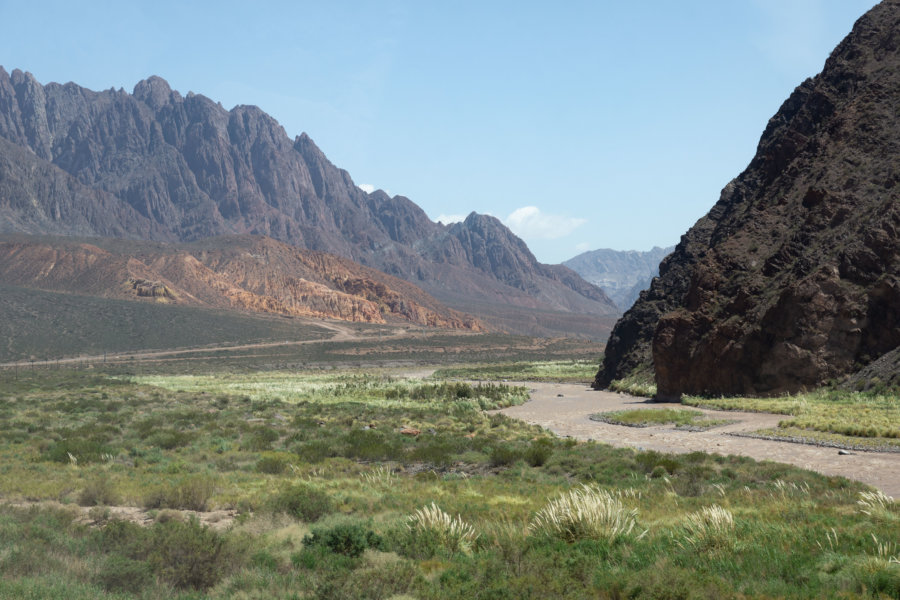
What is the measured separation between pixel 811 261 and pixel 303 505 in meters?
34.2

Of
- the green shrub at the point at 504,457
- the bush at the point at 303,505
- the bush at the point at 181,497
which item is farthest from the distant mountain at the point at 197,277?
the bush at the point at 303,505

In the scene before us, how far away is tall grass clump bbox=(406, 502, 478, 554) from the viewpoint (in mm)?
8703

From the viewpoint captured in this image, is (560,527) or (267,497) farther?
(267,497)

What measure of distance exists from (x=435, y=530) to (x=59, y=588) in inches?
176

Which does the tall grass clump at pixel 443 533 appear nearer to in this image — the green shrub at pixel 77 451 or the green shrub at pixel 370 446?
the green shrub at pixel 370 446

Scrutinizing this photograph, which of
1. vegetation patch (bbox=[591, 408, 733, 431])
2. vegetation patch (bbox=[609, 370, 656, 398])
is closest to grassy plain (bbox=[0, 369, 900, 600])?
vegetation patch (bbox=[591, 408, 733, 431])

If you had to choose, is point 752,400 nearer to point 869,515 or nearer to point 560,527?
point 869,515

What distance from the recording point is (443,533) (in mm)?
8859

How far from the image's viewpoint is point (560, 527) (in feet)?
28.6

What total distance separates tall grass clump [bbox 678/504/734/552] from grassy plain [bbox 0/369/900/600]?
33mm

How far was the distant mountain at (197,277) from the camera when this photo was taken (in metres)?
135

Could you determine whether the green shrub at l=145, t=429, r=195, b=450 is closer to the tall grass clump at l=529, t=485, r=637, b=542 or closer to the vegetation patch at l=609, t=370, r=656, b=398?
the tall grass clump at l=529, t=485, r=637, b=542

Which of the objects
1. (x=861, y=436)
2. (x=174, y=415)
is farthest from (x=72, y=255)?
(x=861, y=436)

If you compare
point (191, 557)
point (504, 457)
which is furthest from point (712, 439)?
point (191, 557)
